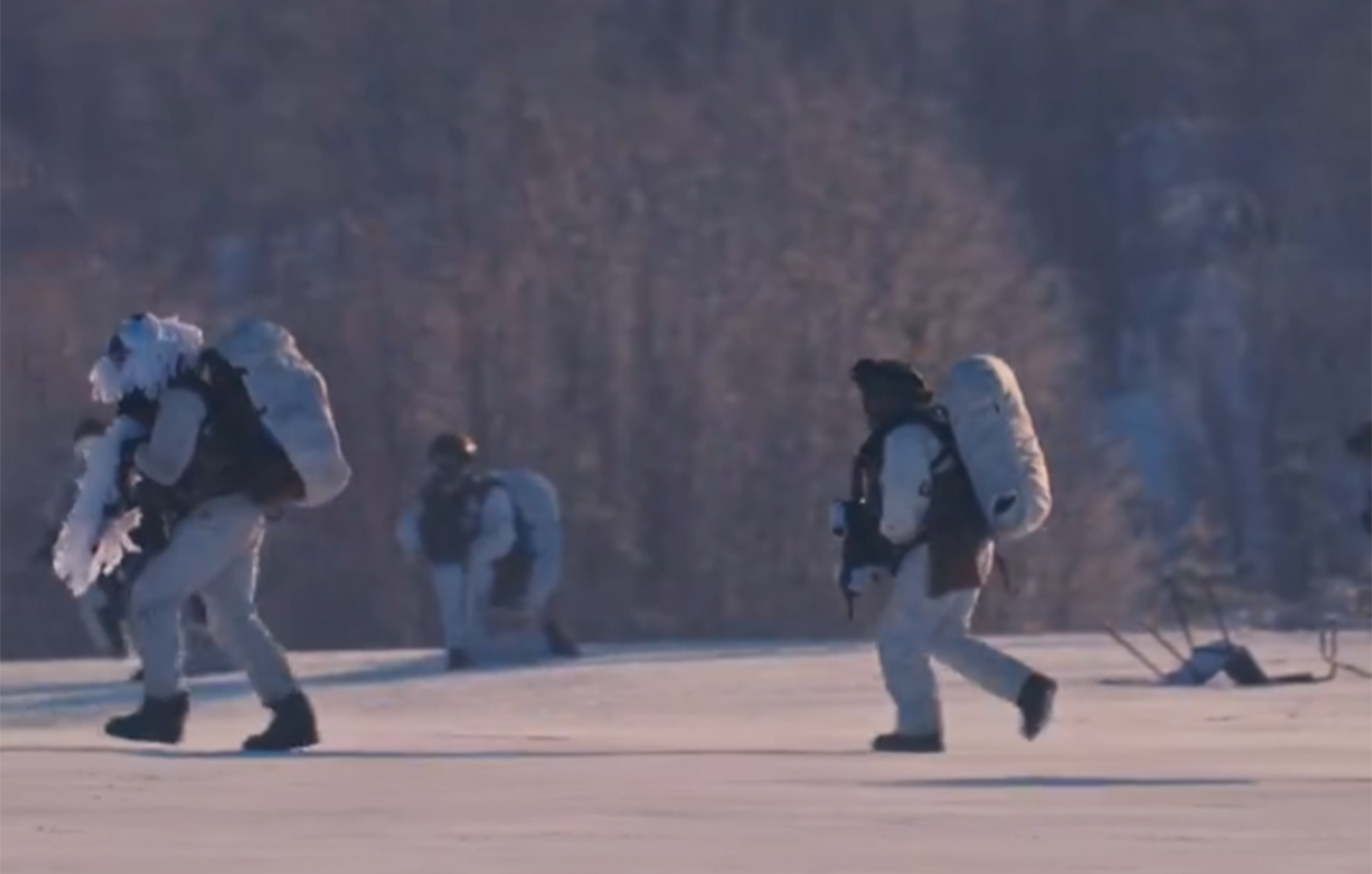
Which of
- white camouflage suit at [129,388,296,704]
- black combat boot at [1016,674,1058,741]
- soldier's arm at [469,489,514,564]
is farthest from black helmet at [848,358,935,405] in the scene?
soldier's arm at [469,489,514,564]

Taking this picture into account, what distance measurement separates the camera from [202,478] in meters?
13.9

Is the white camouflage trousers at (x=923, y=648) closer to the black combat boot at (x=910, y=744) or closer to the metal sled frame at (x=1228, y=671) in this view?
the black combat boot at (x=910, y=744)

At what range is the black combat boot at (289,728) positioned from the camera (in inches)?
553

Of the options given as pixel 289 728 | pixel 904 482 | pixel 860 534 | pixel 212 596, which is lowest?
pixel 289 728

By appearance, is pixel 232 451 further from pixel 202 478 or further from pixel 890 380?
pixel 890 380

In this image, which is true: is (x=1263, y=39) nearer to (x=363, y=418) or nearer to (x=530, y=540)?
(x=363, y=418)

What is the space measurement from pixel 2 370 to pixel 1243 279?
25.8m

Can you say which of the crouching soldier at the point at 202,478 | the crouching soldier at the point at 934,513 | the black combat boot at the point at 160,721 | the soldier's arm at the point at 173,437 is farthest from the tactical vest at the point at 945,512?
the black combat boot at the point at 160,721

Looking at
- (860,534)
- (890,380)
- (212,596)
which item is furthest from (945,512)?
(212,596)

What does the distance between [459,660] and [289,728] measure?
7.61m

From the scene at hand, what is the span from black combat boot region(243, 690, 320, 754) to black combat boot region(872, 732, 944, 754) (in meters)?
1.86

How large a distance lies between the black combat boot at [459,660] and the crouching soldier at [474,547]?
0.21 meters

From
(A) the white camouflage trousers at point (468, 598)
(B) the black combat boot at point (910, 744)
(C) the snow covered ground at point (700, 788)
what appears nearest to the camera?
(C) the snow covered ground at point (700, 788)

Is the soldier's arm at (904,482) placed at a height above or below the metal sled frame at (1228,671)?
above
